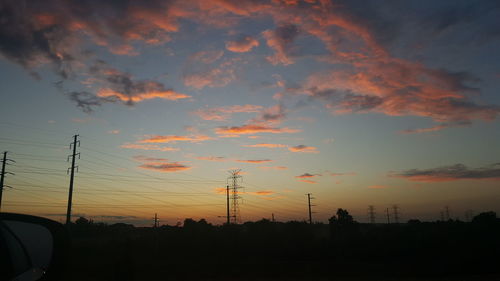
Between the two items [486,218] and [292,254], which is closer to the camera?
[292,254]

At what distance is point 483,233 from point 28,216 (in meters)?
65.5

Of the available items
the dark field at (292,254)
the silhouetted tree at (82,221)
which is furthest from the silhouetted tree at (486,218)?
the silhouetted tree at (82,221)

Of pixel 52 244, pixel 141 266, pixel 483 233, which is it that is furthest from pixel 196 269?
pixel 483 233

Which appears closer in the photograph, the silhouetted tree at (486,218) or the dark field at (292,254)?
the dark field at (292,254)

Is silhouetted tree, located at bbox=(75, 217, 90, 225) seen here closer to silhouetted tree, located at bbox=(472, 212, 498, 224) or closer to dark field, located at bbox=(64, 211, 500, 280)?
dark field, located at bbox=(64, 211, 500, 280)

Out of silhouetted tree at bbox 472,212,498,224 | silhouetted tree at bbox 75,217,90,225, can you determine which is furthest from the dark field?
silhouetted tree at bbox 75,217,90,225

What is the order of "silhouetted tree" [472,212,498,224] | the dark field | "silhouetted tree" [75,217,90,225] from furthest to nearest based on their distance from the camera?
"silhouetted tree" [75,217,90,225]
"silhouetted tree" [472,212,498,224]
the dark field

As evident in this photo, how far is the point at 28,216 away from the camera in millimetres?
4586

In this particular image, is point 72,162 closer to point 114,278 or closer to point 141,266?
point 141,266

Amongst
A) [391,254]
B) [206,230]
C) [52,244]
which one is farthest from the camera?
[206,230]

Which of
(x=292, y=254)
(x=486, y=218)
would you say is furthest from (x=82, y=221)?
(x=486, y=218)

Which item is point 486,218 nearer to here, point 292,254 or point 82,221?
point 292,254

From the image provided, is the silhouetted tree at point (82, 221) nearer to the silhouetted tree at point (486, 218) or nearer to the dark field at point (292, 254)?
the dark field at point (292, 254)

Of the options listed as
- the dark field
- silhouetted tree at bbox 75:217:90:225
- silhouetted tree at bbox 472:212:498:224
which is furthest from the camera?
silhouetted tree at bbox 75:217:90:225
